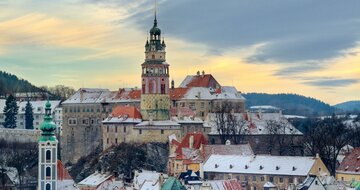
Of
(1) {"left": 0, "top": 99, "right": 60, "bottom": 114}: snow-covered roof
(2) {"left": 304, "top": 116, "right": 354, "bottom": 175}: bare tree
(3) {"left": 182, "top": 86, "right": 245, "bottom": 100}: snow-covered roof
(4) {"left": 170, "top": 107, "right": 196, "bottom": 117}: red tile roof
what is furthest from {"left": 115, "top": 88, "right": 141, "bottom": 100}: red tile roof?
(1) {"left": 0, "top": 99, "right": 60, "bottom": 114}: snow-covered roof

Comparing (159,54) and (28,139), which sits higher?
(159,54)

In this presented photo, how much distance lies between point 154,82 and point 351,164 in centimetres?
2622

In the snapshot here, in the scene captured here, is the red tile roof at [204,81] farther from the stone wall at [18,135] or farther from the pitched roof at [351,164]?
the pitched roof at [351,164]

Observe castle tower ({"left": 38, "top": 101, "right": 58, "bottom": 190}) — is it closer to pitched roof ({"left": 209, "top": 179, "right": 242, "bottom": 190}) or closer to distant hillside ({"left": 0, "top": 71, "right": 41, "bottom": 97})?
pitched roof ({"left": 209, "top": 179, "right": 242, "bottom": 190})

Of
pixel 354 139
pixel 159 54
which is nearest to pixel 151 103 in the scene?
pixel 159 54

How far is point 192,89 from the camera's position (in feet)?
383

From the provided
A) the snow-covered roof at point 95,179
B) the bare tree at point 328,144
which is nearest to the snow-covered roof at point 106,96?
the bare tree at point 328,144

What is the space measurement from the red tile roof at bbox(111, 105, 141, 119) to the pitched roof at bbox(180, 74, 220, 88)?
607 inches

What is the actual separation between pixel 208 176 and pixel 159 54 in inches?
824

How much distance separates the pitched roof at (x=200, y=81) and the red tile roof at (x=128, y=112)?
50.6ft

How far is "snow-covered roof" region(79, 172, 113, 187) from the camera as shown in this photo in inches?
3627

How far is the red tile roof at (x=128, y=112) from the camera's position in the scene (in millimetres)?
104775

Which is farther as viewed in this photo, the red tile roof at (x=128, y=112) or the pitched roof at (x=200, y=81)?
the pitched roof at (x=200, y=81)

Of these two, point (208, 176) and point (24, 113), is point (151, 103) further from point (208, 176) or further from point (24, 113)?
point (24, 113)
